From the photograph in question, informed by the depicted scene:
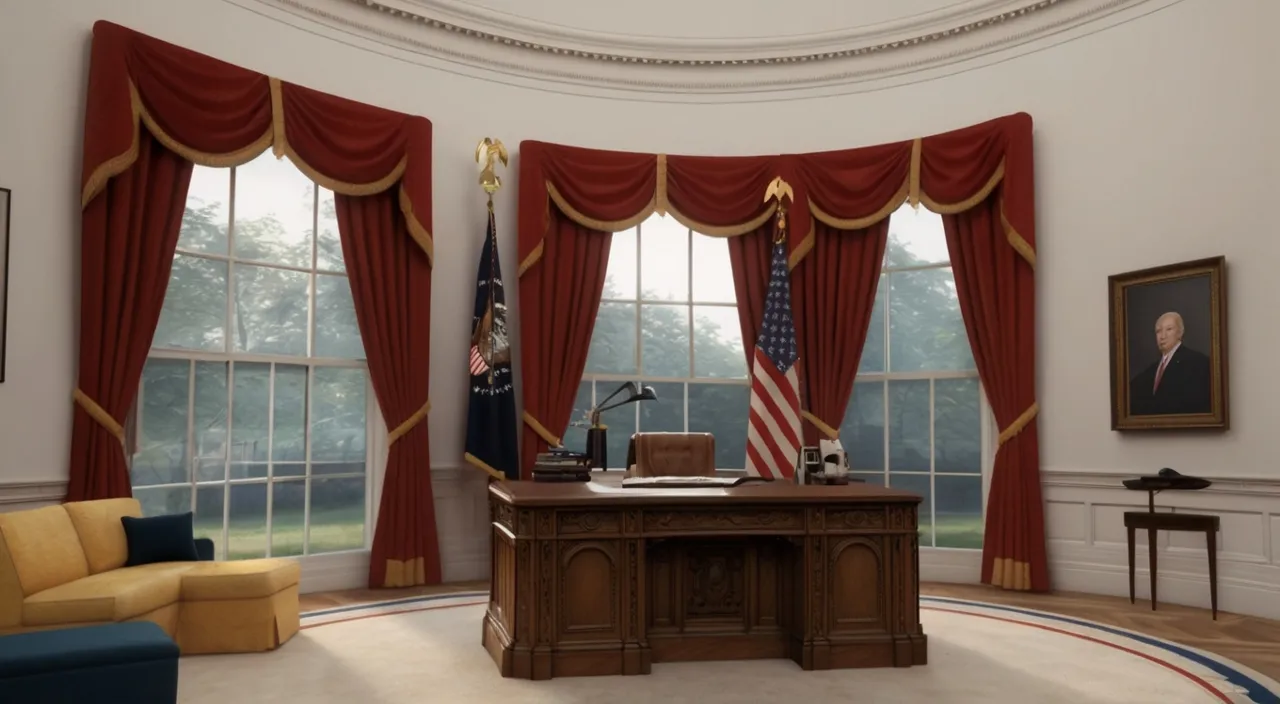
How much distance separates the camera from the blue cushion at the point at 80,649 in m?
3.44

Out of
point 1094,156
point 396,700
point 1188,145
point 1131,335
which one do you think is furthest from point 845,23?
point 396,700

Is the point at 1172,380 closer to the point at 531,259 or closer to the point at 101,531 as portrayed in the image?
the point at 531,259

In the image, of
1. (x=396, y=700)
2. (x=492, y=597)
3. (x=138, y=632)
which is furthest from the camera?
(x=492, y=597)

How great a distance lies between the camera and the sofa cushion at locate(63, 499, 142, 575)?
5027mm

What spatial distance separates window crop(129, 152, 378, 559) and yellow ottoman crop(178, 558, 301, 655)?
1426mm

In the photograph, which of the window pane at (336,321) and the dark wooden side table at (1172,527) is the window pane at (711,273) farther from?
the dark wooden side table at (1172,527)

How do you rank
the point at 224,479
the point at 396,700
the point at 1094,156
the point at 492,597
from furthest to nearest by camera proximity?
the point at 1094,156 < the point at 224,479 < the point at 492,597 < the point at 396,700

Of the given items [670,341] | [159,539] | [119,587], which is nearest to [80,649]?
[119,587]

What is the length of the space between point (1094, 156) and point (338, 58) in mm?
5430

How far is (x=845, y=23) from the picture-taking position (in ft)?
27.3

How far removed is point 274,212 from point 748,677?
454 centimetres

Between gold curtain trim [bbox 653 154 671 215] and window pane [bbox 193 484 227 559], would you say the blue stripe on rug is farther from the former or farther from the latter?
window pane [bbox 193 484 227 559]

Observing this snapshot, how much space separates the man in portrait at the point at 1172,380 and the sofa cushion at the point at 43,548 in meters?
6.39

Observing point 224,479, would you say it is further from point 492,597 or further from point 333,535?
point 492,597
